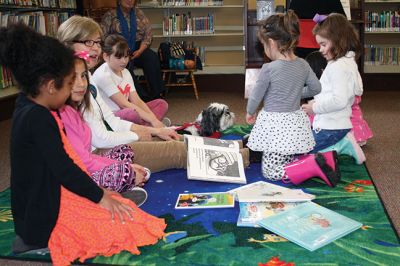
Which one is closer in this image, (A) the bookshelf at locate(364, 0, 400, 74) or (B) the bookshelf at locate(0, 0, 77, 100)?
(B) the bookshelf at locate(0, 0, 77, 100)

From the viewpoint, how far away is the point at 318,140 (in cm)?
230

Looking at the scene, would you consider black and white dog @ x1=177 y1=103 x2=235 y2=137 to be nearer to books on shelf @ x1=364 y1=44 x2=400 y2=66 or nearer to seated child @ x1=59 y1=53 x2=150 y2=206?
seated child @ x1=59 y1=53 x2=150 y2=206

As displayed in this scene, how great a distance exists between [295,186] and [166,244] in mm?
751

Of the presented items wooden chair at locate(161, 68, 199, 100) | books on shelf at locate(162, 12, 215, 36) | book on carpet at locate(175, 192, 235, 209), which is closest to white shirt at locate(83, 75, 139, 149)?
book on carpet at locate(175, 192, 235, 209)

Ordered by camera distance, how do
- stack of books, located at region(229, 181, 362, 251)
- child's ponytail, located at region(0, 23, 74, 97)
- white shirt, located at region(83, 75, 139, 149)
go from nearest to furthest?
child's ponytail, located at region(0, 23, 74, 97)
stack of books, located at region(229, 181, 362, 251)
white shirt, located at region(83, 75, 139, 149)

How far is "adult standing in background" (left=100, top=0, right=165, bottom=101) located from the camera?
4.20 meters

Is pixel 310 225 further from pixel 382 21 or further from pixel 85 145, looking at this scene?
pixel 382 21

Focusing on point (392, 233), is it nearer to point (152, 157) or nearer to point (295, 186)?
point (295, 186)

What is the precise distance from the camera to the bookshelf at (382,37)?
4.84 meters

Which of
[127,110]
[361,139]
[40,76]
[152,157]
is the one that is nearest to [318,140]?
[361,139]

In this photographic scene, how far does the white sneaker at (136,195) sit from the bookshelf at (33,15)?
1976 mm

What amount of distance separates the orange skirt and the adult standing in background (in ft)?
9.45

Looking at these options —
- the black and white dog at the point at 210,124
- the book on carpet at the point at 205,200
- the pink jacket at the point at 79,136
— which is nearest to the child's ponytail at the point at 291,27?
the book on carpet at the point at 205,200

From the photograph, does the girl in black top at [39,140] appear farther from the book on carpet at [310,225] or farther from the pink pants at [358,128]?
the pink pants at [358,128]
